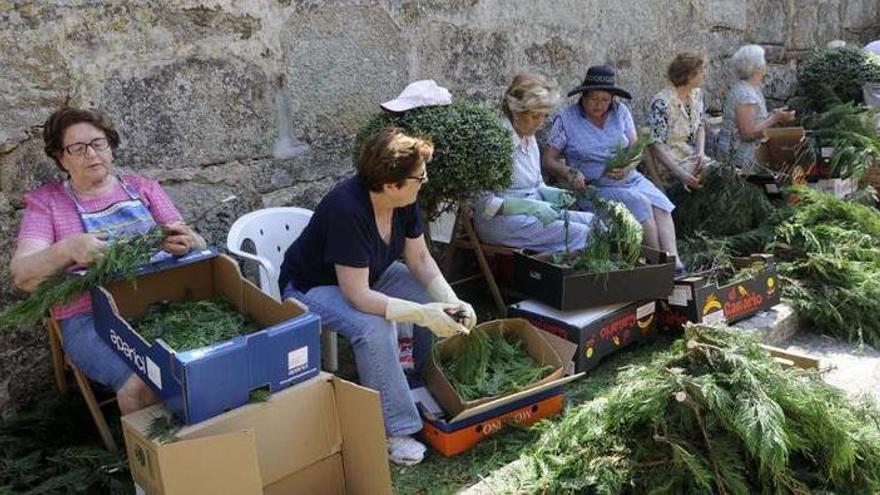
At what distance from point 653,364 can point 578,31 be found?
3521 mm

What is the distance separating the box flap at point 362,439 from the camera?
8.39ft

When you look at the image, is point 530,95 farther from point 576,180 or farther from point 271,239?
point 271,239

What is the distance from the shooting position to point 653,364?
2738 millimetres

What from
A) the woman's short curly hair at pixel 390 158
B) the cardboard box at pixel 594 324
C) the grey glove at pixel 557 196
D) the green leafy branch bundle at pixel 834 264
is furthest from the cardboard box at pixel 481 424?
the green leafy branch bundle at pixel 834 264

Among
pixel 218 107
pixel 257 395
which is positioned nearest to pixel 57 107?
pixel 218 107

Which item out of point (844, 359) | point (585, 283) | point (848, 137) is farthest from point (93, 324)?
point (848, 137)

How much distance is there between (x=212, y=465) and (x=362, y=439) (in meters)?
0.51

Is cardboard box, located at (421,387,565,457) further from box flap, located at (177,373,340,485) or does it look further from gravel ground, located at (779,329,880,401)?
gravel ground, located at (779,329,880,401)

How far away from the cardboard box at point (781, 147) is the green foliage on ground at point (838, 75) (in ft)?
4.92

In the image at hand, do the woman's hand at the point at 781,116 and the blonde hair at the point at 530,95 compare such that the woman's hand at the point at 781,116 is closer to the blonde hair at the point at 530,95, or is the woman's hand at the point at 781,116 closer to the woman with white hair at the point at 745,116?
the woman with white hair at the point at 745,116

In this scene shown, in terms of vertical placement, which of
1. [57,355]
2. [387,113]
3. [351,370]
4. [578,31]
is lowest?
[351,370]

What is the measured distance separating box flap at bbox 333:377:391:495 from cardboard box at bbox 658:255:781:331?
6.75ft

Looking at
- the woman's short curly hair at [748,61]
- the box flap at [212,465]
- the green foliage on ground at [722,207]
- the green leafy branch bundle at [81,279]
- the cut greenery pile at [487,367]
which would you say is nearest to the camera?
the box flap at [212,465]

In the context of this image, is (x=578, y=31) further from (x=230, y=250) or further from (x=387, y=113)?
(x=230, y=250)
